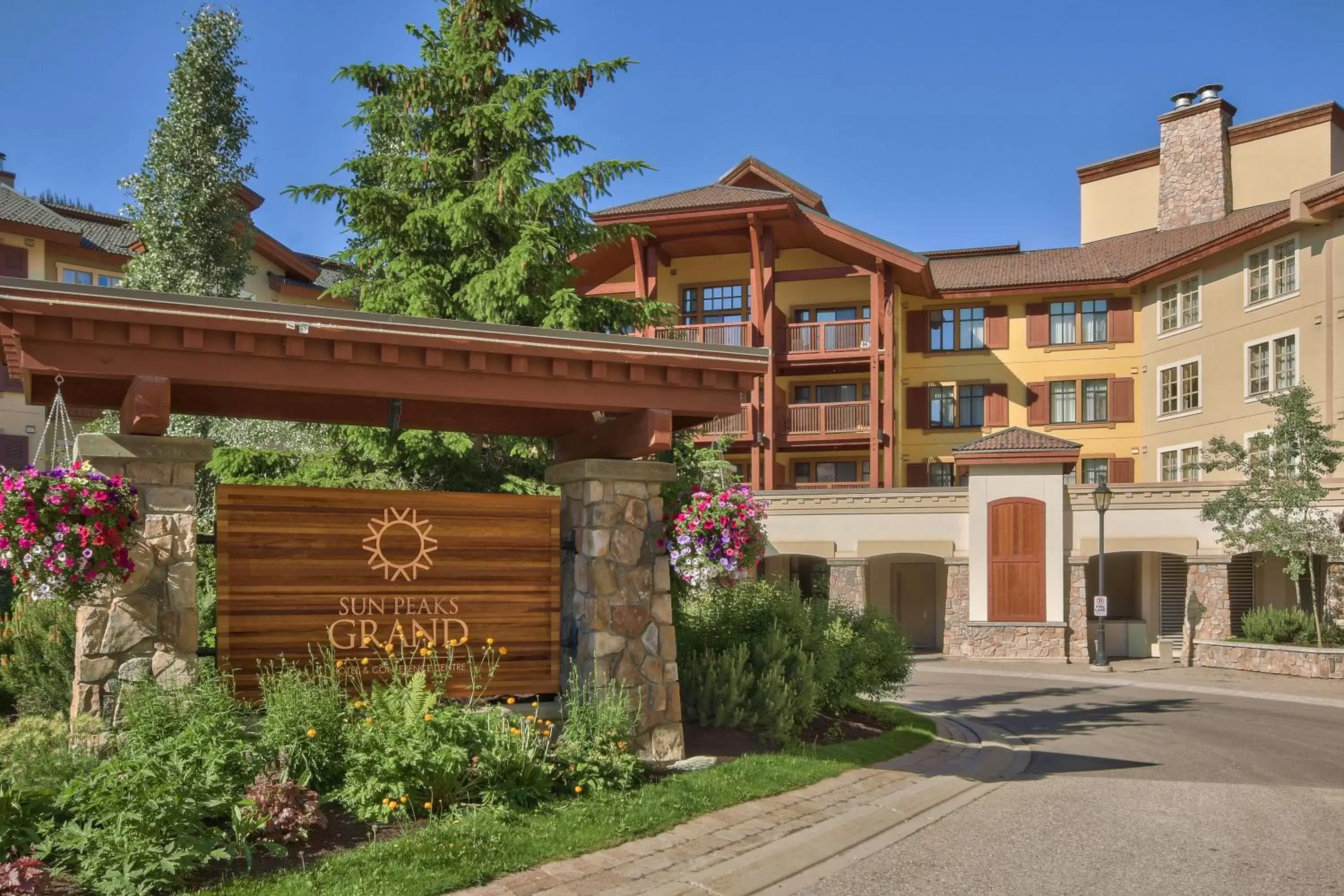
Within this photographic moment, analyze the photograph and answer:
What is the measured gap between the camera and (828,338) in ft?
108

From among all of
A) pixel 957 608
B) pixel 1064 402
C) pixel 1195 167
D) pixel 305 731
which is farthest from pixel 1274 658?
pixel 305 731

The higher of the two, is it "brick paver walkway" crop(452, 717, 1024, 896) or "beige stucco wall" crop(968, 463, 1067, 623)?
"beige stucco wall" crop(968, 463, 1067, 623)

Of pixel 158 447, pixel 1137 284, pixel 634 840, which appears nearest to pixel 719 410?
pixel 634 840

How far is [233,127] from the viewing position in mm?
22109

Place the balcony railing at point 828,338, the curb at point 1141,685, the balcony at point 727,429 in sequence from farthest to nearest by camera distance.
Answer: the balcony railing at point 828,338 → the balcony at point 727,429 → the curb at point 1141,685

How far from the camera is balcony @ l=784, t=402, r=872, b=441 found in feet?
105

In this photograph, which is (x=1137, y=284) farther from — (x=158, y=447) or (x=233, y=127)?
(x=158, y=447)

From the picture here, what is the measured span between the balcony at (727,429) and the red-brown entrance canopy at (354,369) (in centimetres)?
2025

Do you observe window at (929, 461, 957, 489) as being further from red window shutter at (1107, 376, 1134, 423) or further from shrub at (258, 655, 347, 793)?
shrub at (258, 655, 347, 793)

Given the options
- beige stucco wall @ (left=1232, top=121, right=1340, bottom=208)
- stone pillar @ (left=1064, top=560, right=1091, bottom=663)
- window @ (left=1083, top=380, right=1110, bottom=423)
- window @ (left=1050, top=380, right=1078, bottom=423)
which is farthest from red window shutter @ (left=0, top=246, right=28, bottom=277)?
beige stucco wall @ (left=1232, top=121, right=1340, bottom=208)

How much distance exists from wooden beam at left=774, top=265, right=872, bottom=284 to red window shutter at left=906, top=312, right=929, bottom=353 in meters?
3.49

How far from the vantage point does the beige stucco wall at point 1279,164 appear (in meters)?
34.6

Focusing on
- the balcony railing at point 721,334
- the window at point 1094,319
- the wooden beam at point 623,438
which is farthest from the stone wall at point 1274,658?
the wooden beam at point 623,438

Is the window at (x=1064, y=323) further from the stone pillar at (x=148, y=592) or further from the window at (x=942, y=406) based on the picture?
the stone pillar at (x=148, y=592)
